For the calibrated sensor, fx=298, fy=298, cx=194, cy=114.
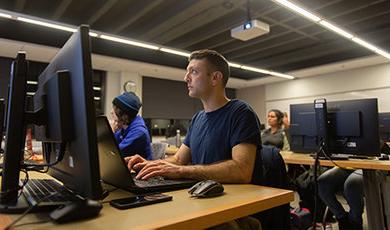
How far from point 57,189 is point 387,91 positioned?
7.87 metres

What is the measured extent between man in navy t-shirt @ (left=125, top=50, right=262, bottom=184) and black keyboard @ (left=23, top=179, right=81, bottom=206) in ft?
1.04

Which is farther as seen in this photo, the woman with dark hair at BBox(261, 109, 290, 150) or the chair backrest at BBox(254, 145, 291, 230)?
the woman with dark hair at BBox(261, 109, 290, 150)

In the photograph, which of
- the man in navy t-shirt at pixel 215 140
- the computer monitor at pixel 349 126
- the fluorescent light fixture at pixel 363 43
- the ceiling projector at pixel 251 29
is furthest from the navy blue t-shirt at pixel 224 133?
the fluorescent light fixture at pixel 363 43

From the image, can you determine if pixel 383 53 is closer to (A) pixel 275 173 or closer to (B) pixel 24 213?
(A) pixel 275 173

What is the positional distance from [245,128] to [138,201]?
0.65 metres

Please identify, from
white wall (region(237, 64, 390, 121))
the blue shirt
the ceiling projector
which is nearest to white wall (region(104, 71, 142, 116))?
the ceiling projector

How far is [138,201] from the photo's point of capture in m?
0.83

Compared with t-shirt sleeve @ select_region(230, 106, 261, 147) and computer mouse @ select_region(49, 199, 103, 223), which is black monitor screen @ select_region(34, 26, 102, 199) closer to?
computer mouse @ select_region(49, 199, 103, 223)

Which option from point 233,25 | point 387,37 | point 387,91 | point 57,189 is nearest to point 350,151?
point 57,189

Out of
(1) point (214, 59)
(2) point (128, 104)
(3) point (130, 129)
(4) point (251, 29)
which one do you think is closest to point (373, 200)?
(1) point (214, 59)

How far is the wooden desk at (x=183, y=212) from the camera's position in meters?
0.65

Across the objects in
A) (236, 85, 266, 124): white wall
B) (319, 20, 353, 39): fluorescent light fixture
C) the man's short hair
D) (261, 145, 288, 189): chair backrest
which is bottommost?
(261, 145, 288, 189): chair backrest

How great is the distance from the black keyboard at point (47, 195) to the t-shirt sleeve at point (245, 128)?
2.35 feet

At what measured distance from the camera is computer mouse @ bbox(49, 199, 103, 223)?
65 centimetres
